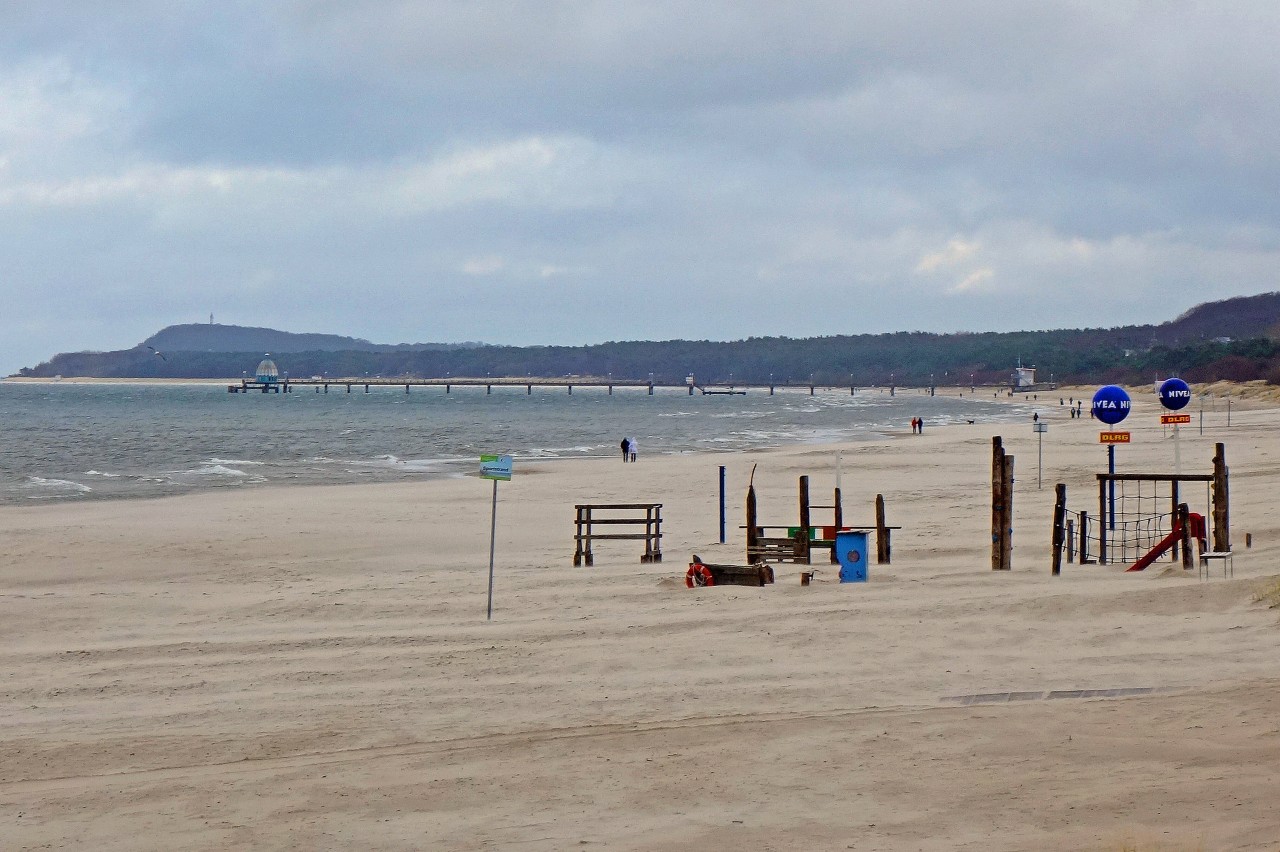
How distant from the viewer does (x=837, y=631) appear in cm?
1234

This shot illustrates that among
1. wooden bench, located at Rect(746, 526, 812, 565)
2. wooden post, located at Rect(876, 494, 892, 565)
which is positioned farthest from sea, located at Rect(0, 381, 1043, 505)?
wooden post, located at Rect(876, 494, 892, 565)

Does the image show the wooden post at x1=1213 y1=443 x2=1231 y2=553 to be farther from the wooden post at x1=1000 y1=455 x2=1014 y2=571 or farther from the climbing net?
the wooden post at x1=1000 y1=455 x2=1014 y2=571

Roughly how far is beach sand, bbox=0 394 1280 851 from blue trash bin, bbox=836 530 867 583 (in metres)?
0.74

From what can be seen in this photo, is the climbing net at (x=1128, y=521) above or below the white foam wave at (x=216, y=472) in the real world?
above

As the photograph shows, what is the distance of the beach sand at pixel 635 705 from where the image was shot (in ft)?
23.4

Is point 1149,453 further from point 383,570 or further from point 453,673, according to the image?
point 453,673

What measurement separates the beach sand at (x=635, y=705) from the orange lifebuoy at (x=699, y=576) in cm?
17

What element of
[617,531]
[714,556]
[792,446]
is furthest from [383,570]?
[792,446]

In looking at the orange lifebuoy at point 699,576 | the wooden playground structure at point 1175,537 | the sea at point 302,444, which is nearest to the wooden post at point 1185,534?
the wooden playground structure at point 1175,537

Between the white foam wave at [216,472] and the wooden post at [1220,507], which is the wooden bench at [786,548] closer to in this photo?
the wooden post at [1220,507]

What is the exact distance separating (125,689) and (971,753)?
7.25 m

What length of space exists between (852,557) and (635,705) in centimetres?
672

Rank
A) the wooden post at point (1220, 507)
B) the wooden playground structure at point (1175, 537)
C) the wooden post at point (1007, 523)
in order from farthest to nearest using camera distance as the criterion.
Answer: the wooden post at point (1007, 523) < the wooden post at point (1220, 507) < the wooden playground structure at point (1175, 537)

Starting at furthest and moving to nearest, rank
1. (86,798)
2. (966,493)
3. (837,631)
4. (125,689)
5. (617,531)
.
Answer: (966,493)
(617,531)
(837,631)
(125,689)
(86,798)
